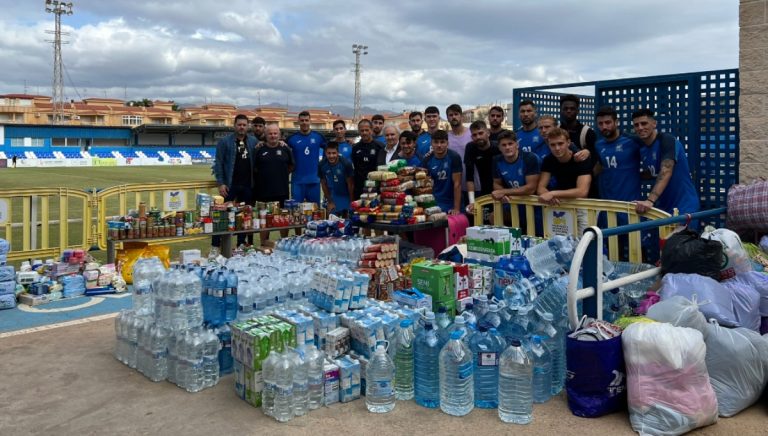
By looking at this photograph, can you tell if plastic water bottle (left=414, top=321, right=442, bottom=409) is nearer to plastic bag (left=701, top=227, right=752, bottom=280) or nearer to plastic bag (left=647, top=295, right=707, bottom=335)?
plastic bag (left=647, top=295, right=707, bottom=335)

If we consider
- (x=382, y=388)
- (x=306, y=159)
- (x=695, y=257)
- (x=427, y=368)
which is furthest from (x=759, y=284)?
(x=306, y=159)

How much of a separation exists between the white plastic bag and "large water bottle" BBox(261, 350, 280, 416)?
281 centimetres

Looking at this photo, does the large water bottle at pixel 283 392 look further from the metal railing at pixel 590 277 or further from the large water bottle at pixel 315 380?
the metal railing at pixel 590 277

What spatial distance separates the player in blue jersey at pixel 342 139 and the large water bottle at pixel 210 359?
17.2ft

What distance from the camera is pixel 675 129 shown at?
25.3 feet

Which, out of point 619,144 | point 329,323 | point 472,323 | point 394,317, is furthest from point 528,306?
point 619,144

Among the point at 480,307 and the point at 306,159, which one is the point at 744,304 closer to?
the point at 480,307

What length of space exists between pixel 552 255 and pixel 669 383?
2.03 metres

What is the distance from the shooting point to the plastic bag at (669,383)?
3.66m

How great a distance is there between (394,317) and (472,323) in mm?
612

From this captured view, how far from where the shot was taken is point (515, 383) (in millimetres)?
4008

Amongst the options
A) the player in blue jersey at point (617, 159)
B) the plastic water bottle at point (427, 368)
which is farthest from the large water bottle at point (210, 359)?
the player in blue jersey at point (617, 159)

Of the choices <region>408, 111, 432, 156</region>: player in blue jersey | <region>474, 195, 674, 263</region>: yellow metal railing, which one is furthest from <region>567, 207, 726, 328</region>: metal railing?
Result: <region>408, 111, 432, 156</region>: player in blue jersey

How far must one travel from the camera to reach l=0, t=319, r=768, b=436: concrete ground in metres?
3.82
